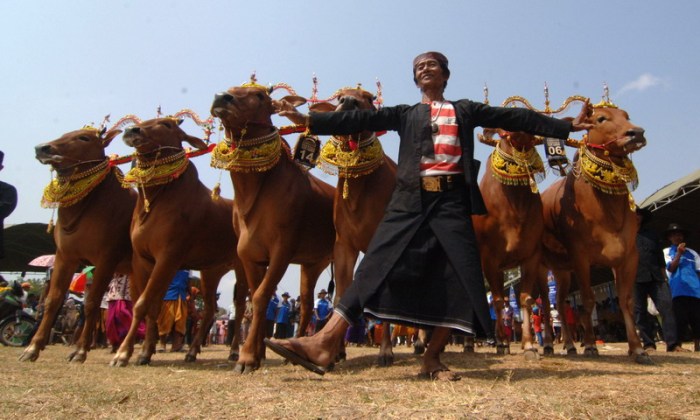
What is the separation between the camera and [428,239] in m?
3.99

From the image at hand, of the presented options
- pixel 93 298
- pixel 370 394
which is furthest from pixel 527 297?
pixel 93 298

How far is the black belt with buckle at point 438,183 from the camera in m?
4.07

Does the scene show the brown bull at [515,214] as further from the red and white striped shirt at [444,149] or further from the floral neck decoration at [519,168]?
the red and white striped shirt at [444,149]

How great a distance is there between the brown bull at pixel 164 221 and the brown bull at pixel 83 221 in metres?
0.43

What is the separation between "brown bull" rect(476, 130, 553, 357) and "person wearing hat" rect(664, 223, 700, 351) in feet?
13.5

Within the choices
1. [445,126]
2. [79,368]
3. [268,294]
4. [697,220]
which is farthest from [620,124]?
[697,220]

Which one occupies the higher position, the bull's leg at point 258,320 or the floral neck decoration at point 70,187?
the floral neck decoration at point 70,187

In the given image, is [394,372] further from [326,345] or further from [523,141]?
[523,141]

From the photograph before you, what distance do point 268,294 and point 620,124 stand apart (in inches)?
168

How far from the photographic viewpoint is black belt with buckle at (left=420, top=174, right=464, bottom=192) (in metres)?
4.07

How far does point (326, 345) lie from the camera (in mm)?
3902

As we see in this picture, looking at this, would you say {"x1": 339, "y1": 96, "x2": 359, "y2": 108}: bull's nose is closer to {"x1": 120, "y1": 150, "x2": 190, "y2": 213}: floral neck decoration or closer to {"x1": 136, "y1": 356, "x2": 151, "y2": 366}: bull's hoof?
{"x1": 120, "y1": 150, "x2": 190, "y2": 213}: floral neck decoration

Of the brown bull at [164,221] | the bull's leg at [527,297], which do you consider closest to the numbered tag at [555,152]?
the bull's leg at [527,297]

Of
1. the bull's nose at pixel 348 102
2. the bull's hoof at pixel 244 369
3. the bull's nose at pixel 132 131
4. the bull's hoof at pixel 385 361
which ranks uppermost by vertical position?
the bull's nose at pixel 132 131
